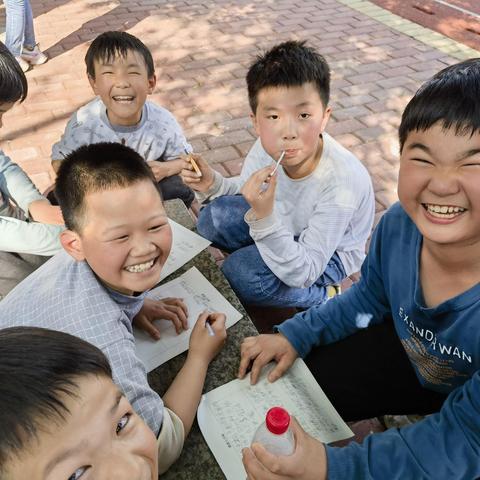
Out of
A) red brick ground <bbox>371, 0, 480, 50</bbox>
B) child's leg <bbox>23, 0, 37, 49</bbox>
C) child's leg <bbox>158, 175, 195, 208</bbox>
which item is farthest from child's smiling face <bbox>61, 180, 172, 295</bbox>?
red brick ground <bbox>371, 0, 480, 50</bbox>

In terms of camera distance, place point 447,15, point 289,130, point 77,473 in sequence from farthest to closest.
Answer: point 447,15
point 289,130
point 77,473

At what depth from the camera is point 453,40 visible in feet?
15.7

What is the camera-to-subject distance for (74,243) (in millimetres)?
1317

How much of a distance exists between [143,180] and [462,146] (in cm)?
78

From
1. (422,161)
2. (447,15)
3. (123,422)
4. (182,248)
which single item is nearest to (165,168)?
(182,248)

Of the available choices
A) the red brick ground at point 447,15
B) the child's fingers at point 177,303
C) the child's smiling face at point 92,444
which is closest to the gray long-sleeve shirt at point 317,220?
the child's fingers at point 177,303

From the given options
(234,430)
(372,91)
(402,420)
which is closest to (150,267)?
(234,430)

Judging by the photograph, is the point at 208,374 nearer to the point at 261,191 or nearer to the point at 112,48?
the point at 261,191

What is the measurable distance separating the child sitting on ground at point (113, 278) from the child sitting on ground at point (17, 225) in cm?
46

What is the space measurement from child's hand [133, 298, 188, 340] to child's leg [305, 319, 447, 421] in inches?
15.5

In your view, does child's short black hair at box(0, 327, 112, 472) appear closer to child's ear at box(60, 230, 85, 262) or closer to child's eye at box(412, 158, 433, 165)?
child's ear at box(60, 230, 85, 262)

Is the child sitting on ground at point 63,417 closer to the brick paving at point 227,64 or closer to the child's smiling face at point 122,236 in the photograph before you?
the child's smiling face at point 122,236

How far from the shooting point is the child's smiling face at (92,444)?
0.68 m

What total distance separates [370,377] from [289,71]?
104cm
